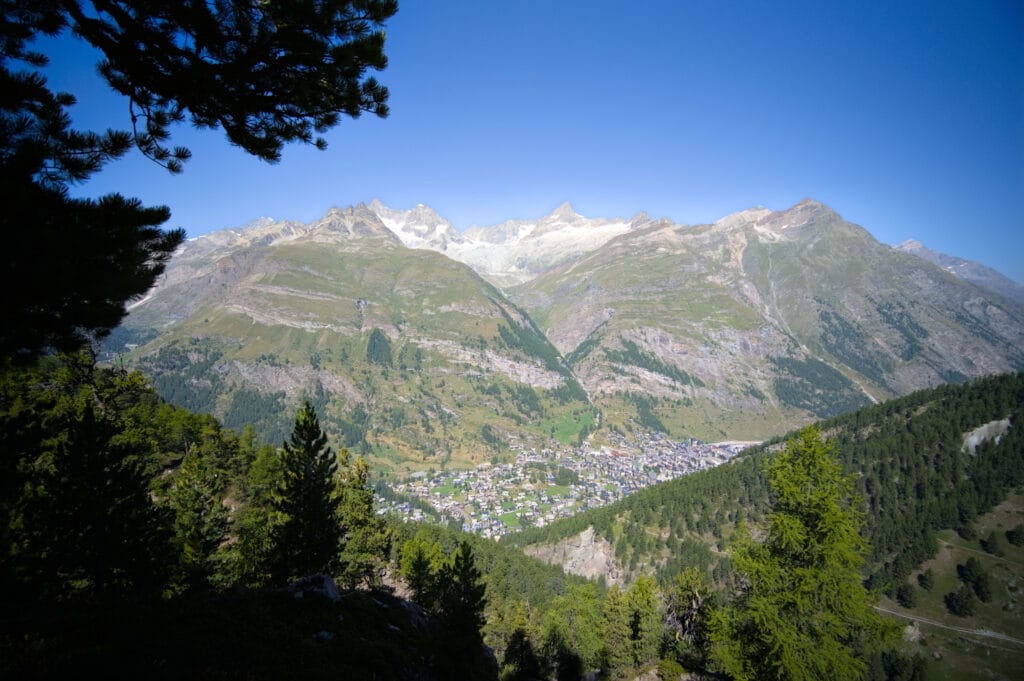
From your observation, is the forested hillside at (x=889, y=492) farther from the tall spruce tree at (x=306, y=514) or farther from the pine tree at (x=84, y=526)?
the pine tree at (x=84, y=526)

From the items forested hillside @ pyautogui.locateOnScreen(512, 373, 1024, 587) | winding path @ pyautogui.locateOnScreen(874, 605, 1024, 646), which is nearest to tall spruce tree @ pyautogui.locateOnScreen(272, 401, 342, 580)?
forested hillside @ pyautogui.locateOnScreen(512, 373, 1024, 587)

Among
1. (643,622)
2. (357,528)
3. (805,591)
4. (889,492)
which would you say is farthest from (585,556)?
(805,591)

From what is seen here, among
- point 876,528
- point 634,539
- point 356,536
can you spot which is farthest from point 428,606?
point 876,528

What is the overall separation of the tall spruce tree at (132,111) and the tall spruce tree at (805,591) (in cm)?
1981

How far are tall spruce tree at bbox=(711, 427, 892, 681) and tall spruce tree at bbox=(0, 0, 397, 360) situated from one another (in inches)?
780

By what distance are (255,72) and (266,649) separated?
17280 mm

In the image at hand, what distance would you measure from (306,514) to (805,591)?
108 feet

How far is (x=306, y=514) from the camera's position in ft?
112

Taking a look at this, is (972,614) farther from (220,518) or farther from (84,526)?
(84,526)

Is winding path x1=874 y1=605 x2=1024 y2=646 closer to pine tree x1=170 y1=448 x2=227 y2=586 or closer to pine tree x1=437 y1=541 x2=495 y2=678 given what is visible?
pine tree x1=437 y1=541 x2=495 y2=678

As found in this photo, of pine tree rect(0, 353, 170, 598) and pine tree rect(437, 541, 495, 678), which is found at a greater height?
pine tree rect(0, 353, 170, 598)

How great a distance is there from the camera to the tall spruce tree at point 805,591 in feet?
52.1

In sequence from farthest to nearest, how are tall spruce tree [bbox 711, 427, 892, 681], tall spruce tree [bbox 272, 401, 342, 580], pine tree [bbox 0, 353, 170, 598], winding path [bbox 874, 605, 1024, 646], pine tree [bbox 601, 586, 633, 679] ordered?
winding path [bbox 874, 605, 1024, 646] < pine tree [bbox 601, 586, 633, 679] < tall spruce tree [bbox 272, 401, 342, 580] < pine tree [bbox 0, 353, 170, 598] < tall spruce tree [bbox 711, 427, 892, 681]

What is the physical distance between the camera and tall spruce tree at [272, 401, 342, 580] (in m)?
33.3
